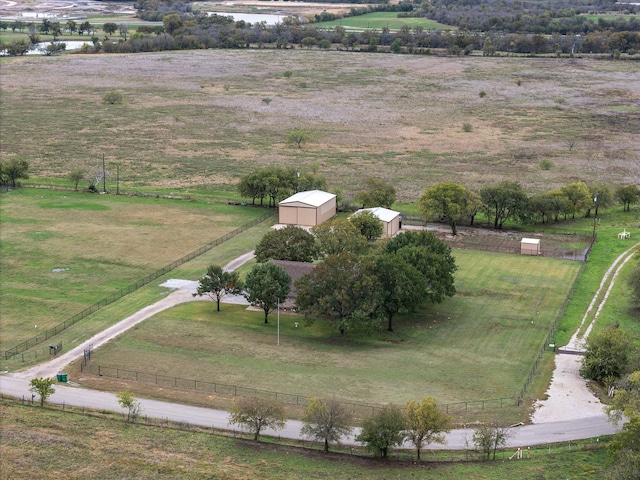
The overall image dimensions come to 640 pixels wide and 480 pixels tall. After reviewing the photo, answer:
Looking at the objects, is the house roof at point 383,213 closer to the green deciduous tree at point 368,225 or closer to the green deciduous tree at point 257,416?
the green deciduous tree at point 368,225

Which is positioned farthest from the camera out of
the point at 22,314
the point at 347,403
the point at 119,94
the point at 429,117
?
the point at 119,94

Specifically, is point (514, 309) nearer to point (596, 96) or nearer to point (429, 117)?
point (429, 117)

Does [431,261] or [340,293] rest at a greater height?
[431,261]

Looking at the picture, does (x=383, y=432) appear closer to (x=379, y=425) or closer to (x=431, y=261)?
(x=379, y=425)

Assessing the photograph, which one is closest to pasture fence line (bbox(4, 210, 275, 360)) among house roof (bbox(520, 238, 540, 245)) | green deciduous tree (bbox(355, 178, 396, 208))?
green deciduous tree (bbox(355, 178, 396, 208))

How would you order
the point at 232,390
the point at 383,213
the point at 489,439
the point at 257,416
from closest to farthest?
the point at 489,439 < the point at 257,416 < the point at 232,390 < the point at 383,213

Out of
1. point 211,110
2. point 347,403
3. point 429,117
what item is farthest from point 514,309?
point 211,110

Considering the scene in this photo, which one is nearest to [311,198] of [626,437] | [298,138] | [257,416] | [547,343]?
[547,343]
